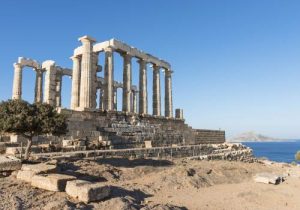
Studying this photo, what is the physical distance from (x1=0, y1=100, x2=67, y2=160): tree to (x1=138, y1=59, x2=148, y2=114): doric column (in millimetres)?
21758

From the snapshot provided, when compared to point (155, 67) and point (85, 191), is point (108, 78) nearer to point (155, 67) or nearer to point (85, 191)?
point (155, 67)

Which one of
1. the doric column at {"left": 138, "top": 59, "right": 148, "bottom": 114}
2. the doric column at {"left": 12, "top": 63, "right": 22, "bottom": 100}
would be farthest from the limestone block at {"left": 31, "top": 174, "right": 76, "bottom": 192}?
the doric column at {"left": 12, "top": 63, "right": 22, "bottom": 100}

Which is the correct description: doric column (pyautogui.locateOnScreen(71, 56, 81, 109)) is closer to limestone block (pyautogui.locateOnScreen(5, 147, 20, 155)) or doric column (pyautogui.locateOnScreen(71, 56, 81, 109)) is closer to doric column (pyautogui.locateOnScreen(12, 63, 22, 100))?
doric column (pyautogui.locateOnScreen(12, 63, 22, 100))

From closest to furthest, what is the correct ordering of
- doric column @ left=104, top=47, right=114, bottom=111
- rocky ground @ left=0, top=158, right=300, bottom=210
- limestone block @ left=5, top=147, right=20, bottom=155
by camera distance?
rocky ground @ left=0, top=158, right=300, bottom=210, limestone block @ left=5, top=147, right=20, bottom=155, doric column @ left=104, top=47, right=114, bottom=111

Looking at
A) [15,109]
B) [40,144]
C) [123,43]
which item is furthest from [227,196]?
[123,43]

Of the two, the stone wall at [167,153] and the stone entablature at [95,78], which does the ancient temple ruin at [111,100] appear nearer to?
the stone entablature at [95,78]

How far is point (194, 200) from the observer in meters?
14.1

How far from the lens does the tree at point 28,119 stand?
15562 millimetres

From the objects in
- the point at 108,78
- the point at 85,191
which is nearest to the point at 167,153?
the point at 108,78

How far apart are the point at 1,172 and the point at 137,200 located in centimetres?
600

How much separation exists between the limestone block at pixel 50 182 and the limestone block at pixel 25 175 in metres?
0.33

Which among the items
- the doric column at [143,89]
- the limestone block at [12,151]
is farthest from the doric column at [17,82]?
the limestone block at [12,151]

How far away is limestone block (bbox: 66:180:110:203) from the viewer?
11.1 m

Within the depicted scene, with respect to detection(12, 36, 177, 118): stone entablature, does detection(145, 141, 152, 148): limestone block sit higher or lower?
lower
